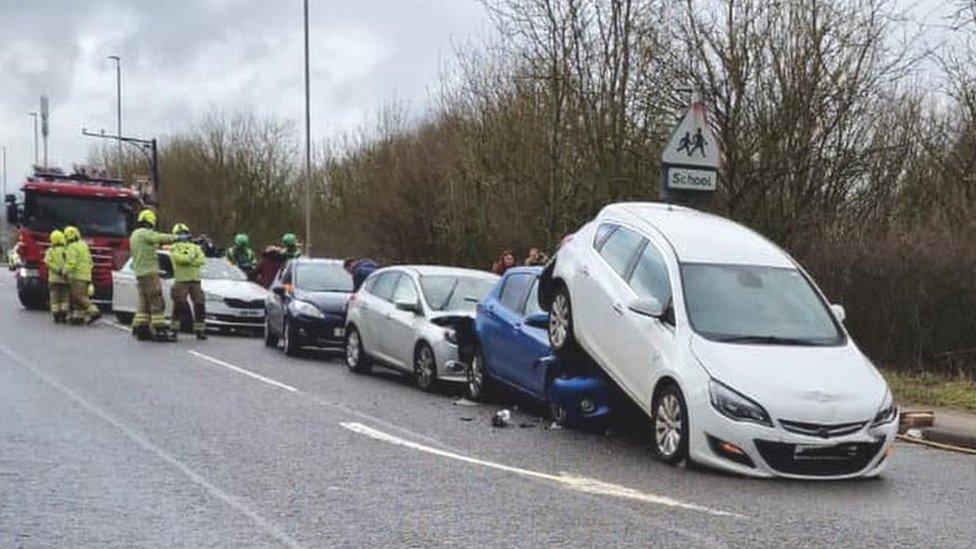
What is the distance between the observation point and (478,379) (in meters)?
13.2

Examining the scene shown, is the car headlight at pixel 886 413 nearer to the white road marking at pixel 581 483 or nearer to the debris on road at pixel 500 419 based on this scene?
the white road marking at pixel 581 483

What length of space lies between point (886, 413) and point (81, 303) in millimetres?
18636

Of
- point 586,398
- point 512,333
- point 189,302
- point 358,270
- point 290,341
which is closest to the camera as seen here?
point 586,398

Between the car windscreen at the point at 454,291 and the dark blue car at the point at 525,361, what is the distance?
1437mm

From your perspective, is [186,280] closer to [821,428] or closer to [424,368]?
[424,368]

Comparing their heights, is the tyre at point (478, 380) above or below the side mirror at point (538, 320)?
below

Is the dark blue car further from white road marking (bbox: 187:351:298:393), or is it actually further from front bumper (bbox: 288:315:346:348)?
front bumper (bbox: 288:315:346:348)

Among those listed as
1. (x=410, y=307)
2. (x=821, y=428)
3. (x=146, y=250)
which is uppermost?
(x=146, y=250)

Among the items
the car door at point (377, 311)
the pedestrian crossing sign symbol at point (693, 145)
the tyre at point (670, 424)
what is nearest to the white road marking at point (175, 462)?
the tyre at point (670, 424)

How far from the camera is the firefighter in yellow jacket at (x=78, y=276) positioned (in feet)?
77.2

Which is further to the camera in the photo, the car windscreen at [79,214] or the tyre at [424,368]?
the car windscreen at [79,214]

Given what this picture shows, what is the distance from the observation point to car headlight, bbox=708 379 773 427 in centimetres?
862

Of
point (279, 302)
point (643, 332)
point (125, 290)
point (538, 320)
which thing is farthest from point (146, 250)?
point (643, 332)

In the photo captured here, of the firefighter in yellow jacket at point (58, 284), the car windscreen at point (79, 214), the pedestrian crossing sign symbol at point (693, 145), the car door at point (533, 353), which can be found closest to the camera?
the car door at point (533, 353)
